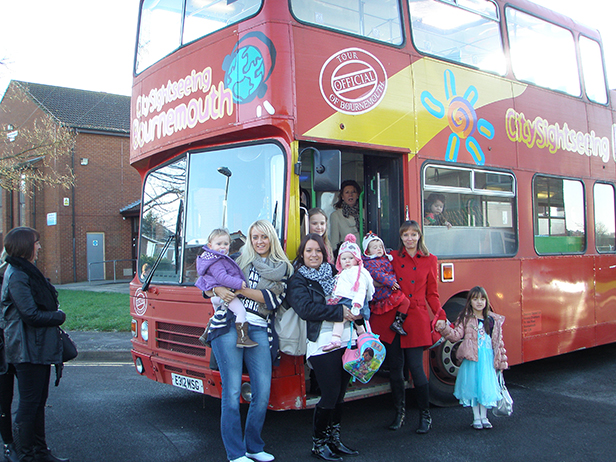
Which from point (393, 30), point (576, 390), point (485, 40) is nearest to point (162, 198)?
point (393, 30)

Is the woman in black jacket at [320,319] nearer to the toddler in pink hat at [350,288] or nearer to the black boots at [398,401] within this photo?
the toddler in pink hat at [350,288]

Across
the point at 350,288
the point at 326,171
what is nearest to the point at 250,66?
the point at 326,171

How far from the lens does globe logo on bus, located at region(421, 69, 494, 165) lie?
570 centimetres

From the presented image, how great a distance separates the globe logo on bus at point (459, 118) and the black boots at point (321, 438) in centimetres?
300

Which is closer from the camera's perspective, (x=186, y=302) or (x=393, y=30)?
(x=186, y=302)

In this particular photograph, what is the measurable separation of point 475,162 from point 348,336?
283 centimetres

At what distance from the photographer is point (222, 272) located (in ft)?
13.1

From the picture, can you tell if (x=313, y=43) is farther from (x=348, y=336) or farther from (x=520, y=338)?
(x=520, y=338)

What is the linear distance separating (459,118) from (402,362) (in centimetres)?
273

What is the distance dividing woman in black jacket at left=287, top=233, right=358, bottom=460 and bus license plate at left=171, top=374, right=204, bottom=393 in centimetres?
112

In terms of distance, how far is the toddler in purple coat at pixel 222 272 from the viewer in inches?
158

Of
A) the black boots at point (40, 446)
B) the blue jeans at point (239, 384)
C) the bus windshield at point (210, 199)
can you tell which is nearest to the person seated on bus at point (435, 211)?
the bus windshield at point (210, 199)

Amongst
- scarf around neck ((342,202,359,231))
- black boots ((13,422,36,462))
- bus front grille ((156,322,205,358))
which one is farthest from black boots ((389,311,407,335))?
black boots ((13,422,36,462))

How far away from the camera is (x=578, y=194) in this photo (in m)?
7.36
